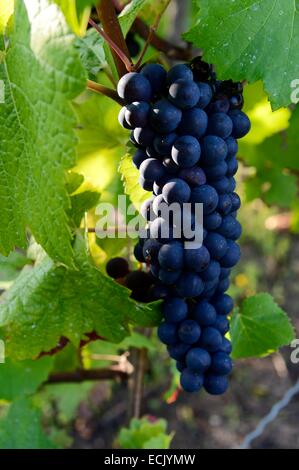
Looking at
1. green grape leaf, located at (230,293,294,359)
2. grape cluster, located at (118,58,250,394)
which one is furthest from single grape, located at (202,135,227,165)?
green grape leaf, located at (230,293,294,359)

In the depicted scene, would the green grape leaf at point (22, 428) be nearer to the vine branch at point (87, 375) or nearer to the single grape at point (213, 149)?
the vine branch at point (87, 375)

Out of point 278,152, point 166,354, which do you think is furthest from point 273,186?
point 166,354

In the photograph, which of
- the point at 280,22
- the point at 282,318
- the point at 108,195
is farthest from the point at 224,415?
the point at 280,22

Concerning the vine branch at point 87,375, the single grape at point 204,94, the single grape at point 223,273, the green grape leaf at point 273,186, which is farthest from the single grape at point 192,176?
the green grape leaf at point 273,186

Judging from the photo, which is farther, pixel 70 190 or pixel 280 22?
pixel 70 190

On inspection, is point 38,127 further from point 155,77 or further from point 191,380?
point 191,380

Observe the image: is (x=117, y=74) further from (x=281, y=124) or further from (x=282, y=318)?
(x=281, y=124)

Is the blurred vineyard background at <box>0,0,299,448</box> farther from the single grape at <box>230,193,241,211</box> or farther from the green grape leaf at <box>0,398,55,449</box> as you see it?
the single grape at <box>230,193,241,211</box>
